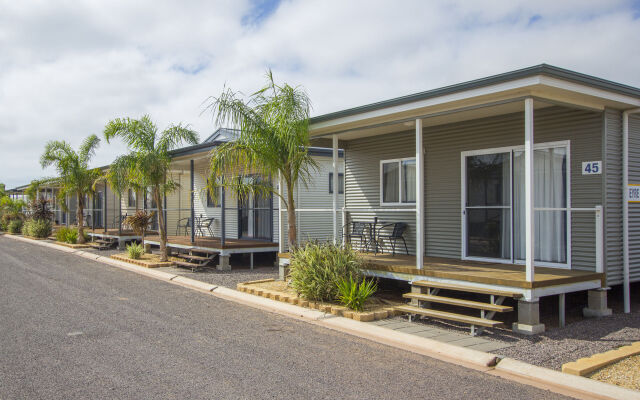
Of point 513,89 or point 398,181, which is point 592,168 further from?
point 398,181

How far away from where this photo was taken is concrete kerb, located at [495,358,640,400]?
4438 mm

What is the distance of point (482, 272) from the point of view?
753cm

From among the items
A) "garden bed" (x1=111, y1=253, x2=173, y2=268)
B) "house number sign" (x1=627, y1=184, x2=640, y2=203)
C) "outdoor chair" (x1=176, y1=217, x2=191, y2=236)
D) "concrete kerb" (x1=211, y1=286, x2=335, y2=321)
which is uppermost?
"house number sign" (x1=627, y1=184, x2=640, y2=203)

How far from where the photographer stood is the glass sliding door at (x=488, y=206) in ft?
28.8

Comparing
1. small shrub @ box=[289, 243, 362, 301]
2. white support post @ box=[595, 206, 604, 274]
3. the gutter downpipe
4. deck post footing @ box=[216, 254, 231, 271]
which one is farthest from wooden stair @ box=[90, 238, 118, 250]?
the gutter downpipe

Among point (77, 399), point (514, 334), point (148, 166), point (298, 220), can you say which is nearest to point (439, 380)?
point (514, 334)

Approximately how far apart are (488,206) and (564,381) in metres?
4.62

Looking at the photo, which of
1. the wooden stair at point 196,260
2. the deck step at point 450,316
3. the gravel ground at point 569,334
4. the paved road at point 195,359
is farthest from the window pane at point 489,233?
the wooden stair at point 196,260

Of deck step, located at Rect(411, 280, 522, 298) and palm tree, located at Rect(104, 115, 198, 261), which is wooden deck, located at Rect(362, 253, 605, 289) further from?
palm tree, located at Rect(104, 115, 198, 261)

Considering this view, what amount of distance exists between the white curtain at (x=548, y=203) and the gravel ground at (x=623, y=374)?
9.79 ft

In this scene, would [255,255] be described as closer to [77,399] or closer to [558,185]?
[558,185]

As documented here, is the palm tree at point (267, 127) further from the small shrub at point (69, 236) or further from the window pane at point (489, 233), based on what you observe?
the small shrub at point (69, 236)

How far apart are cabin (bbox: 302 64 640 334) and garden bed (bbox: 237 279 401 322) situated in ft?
1.50

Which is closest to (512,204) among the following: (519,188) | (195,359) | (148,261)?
(519,188)
